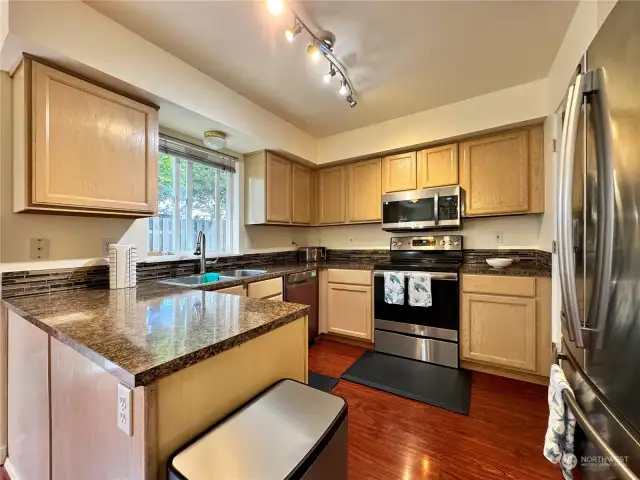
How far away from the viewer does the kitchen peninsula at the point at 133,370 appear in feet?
2.19

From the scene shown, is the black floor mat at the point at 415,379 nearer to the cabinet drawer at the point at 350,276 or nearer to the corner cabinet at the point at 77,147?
the cabinet drawer at the point at 350,276

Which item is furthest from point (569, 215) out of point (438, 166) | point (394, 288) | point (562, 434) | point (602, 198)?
point (438, 166)

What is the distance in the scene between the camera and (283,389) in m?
0.96

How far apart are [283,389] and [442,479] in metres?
1.06

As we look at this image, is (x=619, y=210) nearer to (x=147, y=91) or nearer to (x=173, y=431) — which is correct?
(x=173, y=431)

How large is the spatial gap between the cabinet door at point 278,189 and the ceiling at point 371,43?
26.9 inches

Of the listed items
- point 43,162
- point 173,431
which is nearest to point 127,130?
point 43,162

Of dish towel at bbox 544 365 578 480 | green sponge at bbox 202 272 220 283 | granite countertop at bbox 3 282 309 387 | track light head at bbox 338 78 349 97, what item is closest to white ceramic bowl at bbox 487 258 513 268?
dish towel at bbox 544 365 578 480

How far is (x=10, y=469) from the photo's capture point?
143cm

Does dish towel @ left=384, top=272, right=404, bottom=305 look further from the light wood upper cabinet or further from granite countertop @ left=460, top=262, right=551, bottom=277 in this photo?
the light wood upper cabinet

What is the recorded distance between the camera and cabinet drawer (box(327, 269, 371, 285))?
294cm

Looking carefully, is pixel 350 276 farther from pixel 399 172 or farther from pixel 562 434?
pixel 562 434

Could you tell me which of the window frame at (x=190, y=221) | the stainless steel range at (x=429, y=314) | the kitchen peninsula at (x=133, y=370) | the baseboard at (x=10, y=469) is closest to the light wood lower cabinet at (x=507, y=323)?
the stainless steel range at (x=429, y=314)

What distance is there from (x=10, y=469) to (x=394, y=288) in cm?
277
